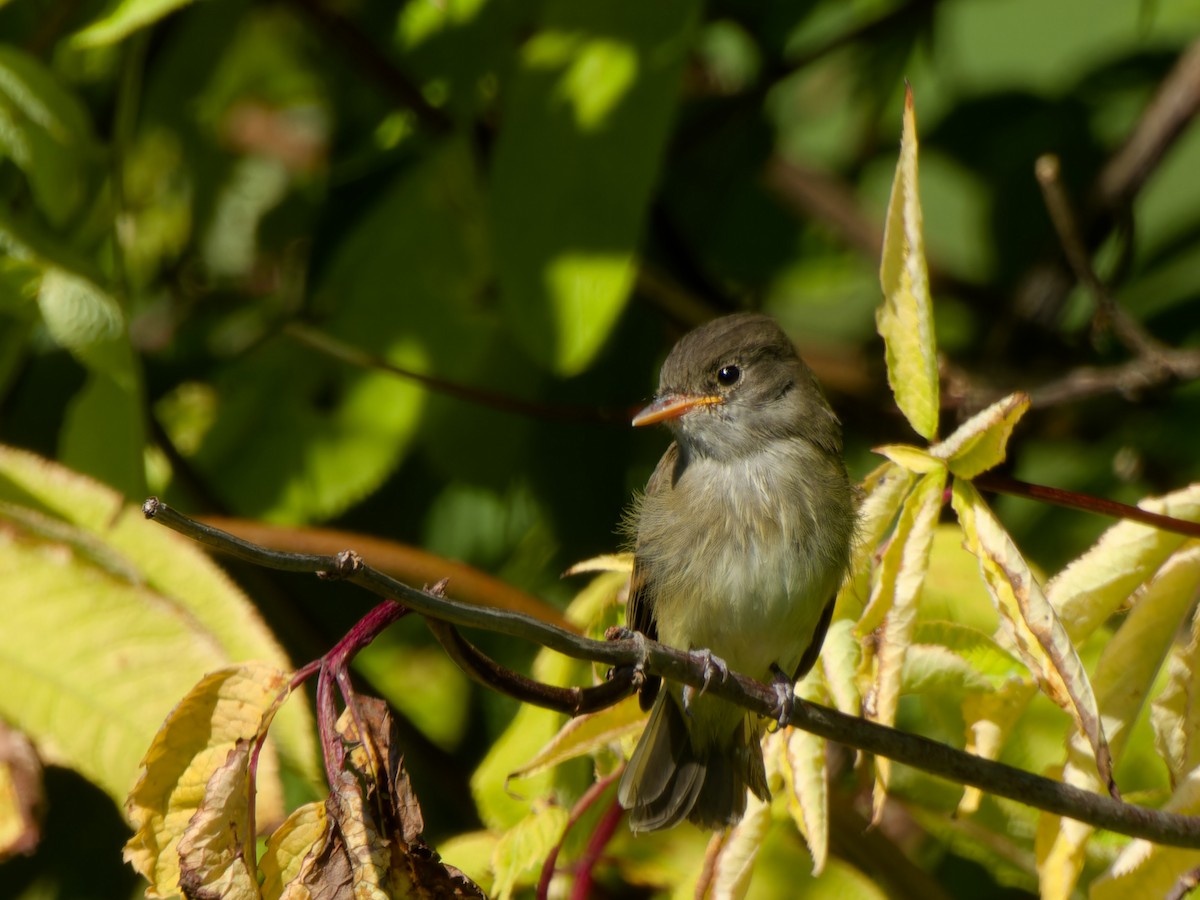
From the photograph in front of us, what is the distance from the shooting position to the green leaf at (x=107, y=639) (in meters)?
2.12

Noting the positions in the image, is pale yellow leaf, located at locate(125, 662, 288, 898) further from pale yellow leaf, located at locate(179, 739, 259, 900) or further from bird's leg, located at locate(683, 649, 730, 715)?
bird's leg, located at locate(683, 649, 730, 715)

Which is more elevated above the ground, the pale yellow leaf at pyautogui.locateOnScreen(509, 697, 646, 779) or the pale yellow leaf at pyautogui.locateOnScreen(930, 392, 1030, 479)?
the pale yellow leaf at pyautogui.locateOnScreen(930, 392, 1030, 479)

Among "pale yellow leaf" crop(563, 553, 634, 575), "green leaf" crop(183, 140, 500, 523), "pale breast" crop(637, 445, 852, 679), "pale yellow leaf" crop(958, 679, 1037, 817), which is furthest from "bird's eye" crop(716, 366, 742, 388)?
"pale yellow leaf" crop(958, 679, 1037, 817)

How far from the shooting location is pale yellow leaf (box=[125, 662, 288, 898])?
169 centimetres

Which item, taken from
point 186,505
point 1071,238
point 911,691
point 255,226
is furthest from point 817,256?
point 911,691

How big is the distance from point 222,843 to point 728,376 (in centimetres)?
185

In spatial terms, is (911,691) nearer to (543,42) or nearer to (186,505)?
(543,42)

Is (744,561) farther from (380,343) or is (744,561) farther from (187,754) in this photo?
(187,754)

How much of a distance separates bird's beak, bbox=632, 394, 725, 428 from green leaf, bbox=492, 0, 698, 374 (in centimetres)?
25

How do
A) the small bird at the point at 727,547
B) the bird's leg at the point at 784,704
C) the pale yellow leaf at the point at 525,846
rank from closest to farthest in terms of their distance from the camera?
the bird's leg at the point at 784,704, the pale yellow leaf at the point at 525,846, the small bird at the point at 727,547

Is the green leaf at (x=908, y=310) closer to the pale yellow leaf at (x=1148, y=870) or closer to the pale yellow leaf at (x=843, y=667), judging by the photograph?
the pale yellow leaf at (x=843, y=667)

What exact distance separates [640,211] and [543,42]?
16.9 inches

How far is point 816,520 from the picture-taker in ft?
9.39

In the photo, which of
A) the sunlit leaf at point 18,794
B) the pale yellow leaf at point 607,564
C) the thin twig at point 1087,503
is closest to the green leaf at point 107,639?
the sunlit leaf at point 18,794
